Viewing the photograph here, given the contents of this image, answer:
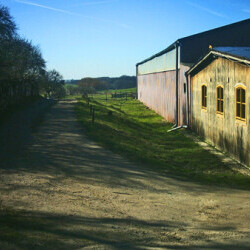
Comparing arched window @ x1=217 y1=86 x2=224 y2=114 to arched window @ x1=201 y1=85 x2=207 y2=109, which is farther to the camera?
arched window @ x1=201 y1=85 x2=207 y2=109

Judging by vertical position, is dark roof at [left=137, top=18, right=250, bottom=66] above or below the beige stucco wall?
above

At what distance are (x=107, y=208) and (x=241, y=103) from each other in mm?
6914

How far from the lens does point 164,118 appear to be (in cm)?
2656

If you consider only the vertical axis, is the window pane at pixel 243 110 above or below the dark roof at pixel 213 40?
below

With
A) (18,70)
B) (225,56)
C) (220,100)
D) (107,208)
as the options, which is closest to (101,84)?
(18,70)

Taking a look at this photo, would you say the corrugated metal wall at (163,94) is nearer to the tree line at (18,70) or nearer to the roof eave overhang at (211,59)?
the roof eave overhang at (211,59)

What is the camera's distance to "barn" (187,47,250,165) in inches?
460

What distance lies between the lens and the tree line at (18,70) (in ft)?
77.8

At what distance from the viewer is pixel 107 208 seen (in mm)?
7184

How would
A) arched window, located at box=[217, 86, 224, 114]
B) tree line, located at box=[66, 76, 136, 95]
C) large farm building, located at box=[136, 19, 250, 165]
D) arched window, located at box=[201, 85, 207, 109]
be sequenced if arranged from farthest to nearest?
tree line, located at box=[66, 76, 136, 95] → arched window, located at box=[201, 85, 207, 109] → arched window, located at box=[217, 86, 224, 114] → large farm building, located at box=[136, 19, 250, 165]

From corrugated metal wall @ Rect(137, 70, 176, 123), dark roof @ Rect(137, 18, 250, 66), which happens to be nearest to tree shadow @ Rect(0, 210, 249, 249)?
dark roof @ Rect(137, 18, 250, 66)

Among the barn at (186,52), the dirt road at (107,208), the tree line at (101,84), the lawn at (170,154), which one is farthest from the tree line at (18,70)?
the tree line at (101,84)

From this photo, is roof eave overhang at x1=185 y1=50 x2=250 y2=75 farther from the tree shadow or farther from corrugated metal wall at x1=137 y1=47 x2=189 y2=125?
the tree shadow

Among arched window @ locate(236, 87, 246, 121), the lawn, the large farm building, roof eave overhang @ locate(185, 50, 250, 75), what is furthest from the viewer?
the large farm building
